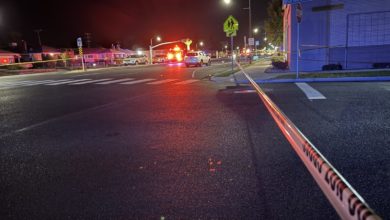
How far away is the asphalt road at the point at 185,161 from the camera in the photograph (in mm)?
3477

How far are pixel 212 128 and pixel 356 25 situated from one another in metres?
15.2

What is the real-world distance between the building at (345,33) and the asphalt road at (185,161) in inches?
418

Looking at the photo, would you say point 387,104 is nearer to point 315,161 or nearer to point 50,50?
point 315,161

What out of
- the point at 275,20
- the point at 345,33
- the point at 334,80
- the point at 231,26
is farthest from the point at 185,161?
the point at 275,20

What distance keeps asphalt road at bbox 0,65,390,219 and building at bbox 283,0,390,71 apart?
10.6m

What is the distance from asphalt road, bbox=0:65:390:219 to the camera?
11.4 ft

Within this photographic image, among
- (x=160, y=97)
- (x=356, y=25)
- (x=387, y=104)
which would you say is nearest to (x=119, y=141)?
(x=160, y=97)

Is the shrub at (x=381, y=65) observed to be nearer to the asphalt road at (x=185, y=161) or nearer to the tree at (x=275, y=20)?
the asphalt road at (x=185, y=161)

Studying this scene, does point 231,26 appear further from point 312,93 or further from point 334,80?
point 312,93

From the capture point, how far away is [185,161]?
4.89 m

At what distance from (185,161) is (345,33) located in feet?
55.3

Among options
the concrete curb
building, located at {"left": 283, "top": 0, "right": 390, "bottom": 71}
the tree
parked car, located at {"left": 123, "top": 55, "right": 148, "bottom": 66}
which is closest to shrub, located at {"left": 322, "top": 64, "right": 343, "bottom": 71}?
building, located at {"left": 283, "top": 0, "right": 390, "bottom": 71}

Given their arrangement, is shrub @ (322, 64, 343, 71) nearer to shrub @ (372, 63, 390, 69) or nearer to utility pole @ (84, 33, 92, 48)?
shrub @ (372, 63, 390, 69)

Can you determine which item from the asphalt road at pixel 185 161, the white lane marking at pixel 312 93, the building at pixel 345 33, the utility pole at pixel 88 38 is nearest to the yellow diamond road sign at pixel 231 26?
the building at pixel 345 33
